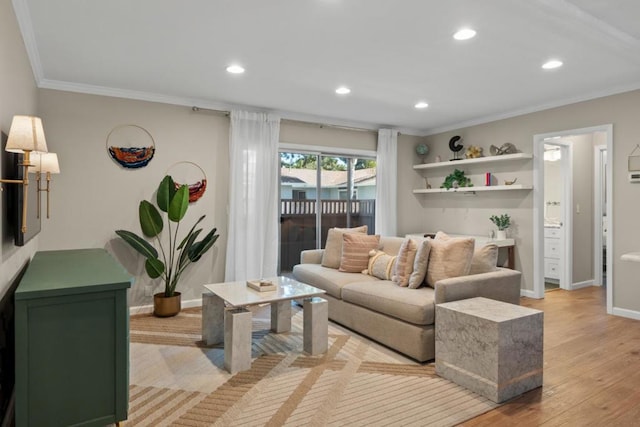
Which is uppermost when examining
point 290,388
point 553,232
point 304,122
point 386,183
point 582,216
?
point 304,122

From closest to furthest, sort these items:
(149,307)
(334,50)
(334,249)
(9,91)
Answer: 1. (9,91)
2. (334,50)
3. (149,307)
4. (334,249)

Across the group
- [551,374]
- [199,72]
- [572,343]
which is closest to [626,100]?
[572,343]

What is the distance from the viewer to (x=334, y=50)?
10.5ft

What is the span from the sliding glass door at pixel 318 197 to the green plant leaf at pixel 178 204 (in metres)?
1.54

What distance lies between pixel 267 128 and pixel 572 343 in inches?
158

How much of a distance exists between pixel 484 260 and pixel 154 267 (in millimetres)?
3221

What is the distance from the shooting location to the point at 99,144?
13.7ft

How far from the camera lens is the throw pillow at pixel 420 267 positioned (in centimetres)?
335

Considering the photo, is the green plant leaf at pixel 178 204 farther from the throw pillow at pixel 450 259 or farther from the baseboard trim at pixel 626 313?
the baseboard trim at pixel 626 313

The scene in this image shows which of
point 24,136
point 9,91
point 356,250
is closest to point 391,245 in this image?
point 356,250

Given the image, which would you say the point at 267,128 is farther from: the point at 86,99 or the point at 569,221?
the point at 569,221

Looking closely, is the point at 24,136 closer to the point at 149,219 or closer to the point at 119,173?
the point at 149,219

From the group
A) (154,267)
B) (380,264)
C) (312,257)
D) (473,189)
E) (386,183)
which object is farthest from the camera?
(386,183)

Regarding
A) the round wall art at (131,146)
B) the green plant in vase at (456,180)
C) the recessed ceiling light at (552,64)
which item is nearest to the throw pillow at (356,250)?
the green plant in vase at (456,180)
